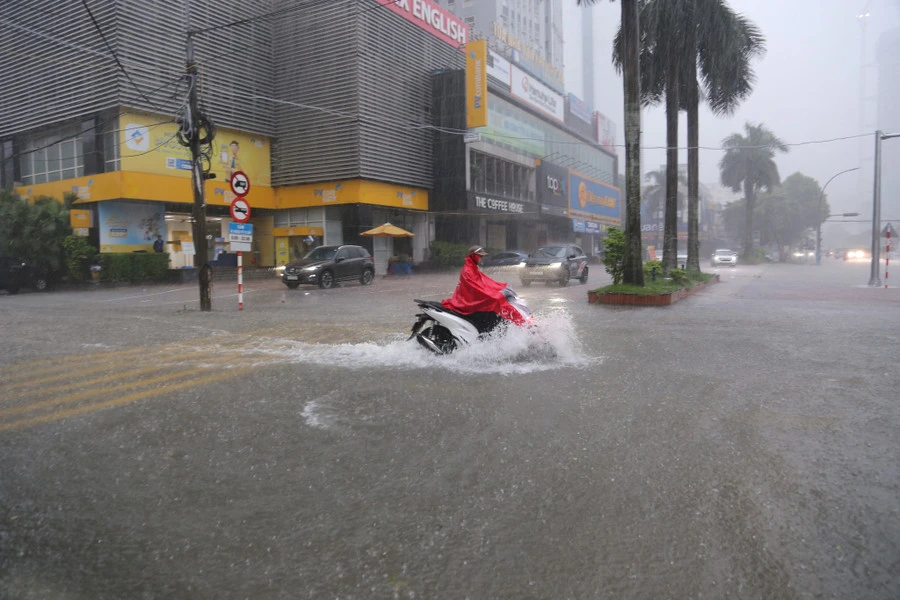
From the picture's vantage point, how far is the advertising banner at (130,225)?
1005 inches

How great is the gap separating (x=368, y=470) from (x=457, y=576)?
1383 millimetres

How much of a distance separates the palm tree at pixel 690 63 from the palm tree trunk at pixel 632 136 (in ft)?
16.8

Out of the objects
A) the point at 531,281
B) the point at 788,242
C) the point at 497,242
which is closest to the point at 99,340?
the point at 531,281

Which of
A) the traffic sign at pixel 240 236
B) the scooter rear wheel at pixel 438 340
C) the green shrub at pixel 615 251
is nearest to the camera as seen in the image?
the scooter rear wheel at pixel 438 340

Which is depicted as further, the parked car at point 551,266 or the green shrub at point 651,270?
the parked car at point 551,266

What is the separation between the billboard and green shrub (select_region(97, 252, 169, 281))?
35889 mm

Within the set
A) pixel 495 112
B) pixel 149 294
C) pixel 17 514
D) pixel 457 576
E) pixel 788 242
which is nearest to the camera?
pixel 457 576

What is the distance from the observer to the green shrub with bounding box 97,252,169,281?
78.1 feet

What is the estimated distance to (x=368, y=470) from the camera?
398 centimetres

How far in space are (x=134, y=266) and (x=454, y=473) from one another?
24.1 metres

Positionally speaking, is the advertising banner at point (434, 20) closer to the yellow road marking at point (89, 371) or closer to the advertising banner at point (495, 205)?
the advertising banner at point (495, 205)

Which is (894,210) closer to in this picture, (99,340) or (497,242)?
(497,242)

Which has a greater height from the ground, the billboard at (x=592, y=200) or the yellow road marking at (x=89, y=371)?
the billboard at (x=592, y=200)

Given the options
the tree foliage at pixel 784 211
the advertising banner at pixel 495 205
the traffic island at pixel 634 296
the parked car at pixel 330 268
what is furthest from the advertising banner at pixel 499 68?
the tree foliage at pixel 784 211
